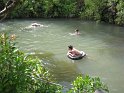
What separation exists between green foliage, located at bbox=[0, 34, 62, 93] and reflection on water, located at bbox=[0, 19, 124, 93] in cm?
597

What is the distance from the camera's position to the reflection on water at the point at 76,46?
57.2 ft

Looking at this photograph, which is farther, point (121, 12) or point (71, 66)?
point (121, 12)

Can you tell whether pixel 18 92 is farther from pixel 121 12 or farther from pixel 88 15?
pixel 88 15

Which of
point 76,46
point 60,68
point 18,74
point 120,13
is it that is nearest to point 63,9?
point 120,13

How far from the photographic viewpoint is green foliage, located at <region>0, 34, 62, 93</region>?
6145 mm

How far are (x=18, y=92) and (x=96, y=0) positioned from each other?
98.4 feet

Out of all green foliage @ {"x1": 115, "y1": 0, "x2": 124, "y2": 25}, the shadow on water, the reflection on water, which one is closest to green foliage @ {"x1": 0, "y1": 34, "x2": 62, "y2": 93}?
the reflection on water

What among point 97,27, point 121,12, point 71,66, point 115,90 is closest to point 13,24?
point 97,27

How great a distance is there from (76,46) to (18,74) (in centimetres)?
1769

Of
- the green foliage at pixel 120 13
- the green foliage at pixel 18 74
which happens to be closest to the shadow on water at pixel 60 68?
the green foliage at pixel 18 74

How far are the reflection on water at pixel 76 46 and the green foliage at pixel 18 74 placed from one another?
→ 5.97m

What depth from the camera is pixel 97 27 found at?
31297 mm

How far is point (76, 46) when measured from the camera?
2383 cm

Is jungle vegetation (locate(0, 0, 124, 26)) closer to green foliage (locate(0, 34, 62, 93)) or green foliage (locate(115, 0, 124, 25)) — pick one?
green foliage (locate(115, 0, 124, 25))
